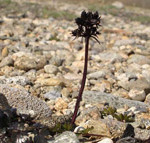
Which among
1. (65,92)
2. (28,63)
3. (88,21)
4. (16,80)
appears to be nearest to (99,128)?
(88,21)

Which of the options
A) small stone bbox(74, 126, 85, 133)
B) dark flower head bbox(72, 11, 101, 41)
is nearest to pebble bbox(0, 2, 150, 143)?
small stone bbox(74, 126, 85, 133)

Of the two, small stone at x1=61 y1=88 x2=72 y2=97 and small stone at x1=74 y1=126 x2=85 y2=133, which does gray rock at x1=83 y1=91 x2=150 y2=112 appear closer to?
small stone at x1=61 y1=88 x2=72 y2=97

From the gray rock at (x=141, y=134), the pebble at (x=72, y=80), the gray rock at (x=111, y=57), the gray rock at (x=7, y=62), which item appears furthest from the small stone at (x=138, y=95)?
the gray rock at (x=7, y=62)

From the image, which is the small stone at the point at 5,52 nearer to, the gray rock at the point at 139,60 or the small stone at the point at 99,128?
the gray rock at the point at 139,60

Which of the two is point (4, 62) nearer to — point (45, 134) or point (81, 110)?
point (81, 110)

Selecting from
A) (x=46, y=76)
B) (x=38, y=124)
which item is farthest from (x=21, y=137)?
(x=46, y=76)

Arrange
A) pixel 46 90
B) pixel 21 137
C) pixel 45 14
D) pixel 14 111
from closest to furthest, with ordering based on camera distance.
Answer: pixel 21 137 → pixel 14 111 → pixel 46 90 → pixel 45 14

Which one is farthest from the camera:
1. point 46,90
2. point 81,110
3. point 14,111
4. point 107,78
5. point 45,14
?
point 45,14
